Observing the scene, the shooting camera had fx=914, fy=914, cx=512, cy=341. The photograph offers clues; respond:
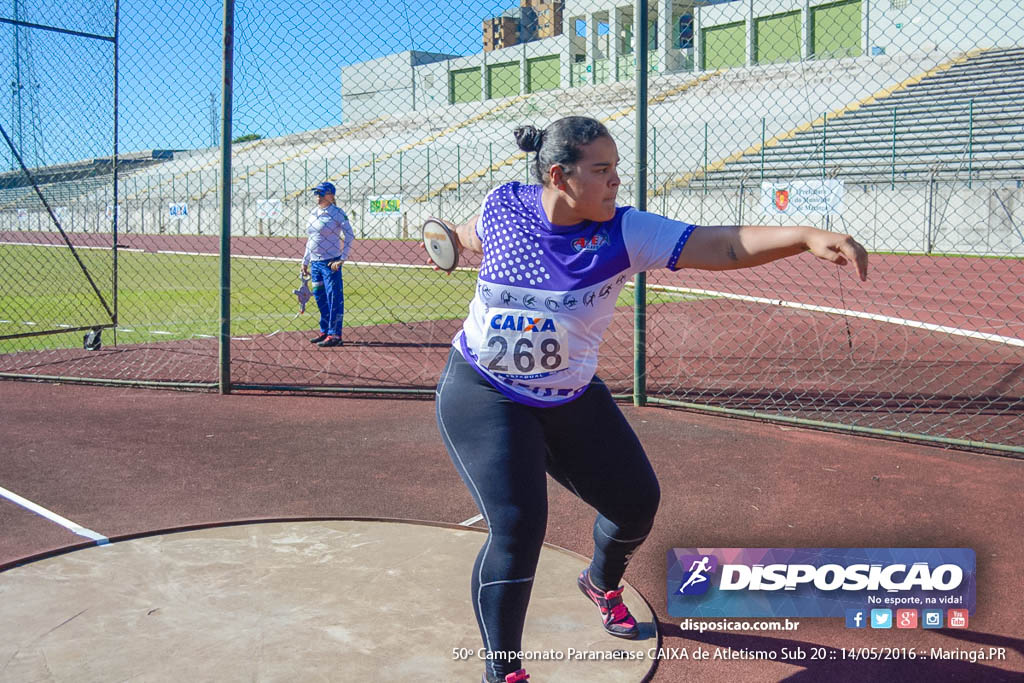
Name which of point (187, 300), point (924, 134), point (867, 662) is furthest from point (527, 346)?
point (924, 134)

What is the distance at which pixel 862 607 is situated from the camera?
3.74 meters

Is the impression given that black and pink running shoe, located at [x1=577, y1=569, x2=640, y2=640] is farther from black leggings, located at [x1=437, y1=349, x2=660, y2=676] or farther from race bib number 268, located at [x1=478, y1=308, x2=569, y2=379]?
race bib number 268, located at [x1=478, y1=308, x2=569, y2=379]

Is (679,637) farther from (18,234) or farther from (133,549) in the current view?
(18,234)

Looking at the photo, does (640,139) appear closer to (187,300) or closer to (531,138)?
(531,138)

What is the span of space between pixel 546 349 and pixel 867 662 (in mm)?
1703

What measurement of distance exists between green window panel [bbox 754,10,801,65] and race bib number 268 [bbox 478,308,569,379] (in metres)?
33.1

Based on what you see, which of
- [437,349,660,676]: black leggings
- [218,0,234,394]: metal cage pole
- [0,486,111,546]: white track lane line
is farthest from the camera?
[218,0,234,394]: metal cage pole

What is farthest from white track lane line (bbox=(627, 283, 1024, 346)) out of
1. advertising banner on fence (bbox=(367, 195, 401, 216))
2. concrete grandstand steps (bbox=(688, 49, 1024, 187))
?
advertising banner on fence (bbox=(367, 195, 401, 216))

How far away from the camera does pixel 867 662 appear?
11.1 feet

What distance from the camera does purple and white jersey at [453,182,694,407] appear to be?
3078 millimetres

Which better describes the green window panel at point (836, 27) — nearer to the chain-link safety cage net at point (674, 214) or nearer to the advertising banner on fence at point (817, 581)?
the chain-link safety cage net at point (674, 214)

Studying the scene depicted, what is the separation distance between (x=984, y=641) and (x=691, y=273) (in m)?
16.5

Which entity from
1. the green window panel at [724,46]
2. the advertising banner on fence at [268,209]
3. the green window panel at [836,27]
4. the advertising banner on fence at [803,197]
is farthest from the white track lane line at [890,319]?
the green window panel at [724,46]

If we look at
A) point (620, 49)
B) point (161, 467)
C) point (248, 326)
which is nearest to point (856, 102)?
point (620, 49)
